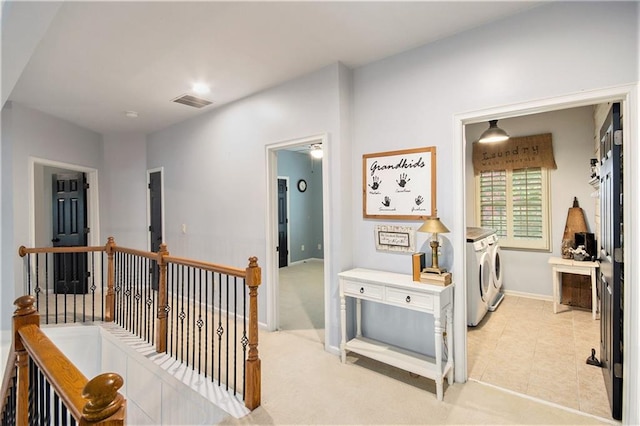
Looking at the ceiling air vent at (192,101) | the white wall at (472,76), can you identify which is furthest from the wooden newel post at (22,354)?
the ceiling air vent at (192,101)

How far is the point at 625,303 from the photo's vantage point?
1.90 m

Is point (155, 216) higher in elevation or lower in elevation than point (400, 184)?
lower

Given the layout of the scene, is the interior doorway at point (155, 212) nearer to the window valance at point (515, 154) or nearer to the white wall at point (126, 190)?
the white wall at point (126, 190)

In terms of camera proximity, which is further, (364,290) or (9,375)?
(364,290)

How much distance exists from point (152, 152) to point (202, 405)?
4.27 metres

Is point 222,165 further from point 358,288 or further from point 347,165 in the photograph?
point 358,288

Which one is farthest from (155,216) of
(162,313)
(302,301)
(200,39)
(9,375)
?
(9,375)

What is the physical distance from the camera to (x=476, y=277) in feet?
11.3

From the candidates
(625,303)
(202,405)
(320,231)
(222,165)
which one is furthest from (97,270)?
(625,303)

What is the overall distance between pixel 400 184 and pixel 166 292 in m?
2.44

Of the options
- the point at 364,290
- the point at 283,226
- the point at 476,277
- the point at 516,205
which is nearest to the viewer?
the point at 364,290

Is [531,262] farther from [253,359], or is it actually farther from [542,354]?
[253,359]

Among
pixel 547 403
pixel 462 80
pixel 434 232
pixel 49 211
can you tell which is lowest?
pixel 547 403

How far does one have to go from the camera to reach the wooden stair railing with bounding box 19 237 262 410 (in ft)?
7.25
